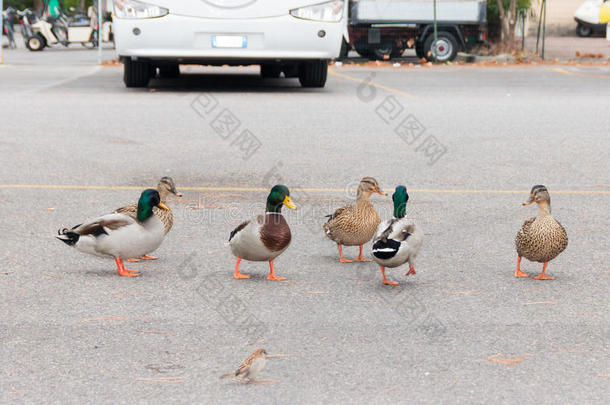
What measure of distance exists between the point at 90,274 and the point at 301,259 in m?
1.29

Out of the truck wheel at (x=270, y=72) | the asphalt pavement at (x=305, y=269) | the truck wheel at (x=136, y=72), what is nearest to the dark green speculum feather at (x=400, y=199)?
the asphalt pavement at (x=305, y=269)

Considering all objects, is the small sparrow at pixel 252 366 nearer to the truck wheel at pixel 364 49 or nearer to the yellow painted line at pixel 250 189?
the yellow painted line at pixel 250 189

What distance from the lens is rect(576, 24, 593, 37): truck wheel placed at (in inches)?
1548

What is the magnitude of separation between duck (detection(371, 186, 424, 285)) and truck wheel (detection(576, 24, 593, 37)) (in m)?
36.2

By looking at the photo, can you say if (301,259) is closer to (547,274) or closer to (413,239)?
(413,239)

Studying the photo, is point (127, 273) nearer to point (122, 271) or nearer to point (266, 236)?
point (122, 271)

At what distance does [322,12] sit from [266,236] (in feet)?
31.7

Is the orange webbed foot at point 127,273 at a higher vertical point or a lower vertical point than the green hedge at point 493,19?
lower

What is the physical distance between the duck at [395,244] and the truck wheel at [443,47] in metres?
19.1

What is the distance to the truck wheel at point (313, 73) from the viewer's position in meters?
15.8

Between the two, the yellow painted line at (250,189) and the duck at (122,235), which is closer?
the duck at (122,235)

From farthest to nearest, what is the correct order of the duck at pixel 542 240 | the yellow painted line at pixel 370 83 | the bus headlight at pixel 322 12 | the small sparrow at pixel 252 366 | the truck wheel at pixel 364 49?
the truck wheel at pixel 364 49 < the yellow painted line at pixel 370 83 < the bus headlight at pixel 322 12 < the duck at pixel 542 240 < the small sparrow at pixel 252 366

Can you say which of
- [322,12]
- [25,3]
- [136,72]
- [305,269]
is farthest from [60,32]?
[25,3]

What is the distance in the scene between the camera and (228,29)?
1420 cm
